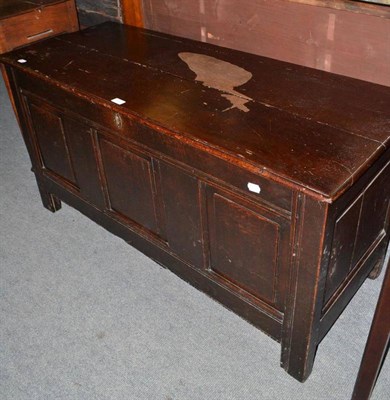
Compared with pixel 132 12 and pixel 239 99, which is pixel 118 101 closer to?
pixel 239 99

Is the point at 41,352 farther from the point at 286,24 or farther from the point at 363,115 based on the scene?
the point at 286,24

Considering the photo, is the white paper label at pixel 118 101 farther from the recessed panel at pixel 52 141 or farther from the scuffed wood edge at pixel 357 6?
the scuffed wood edge at pixel 357 6

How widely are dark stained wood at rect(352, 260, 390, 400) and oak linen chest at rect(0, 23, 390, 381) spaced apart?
0.16 meters

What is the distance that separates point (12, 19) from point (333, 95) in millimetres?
1527

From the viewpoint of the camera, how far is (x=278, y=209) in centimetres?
130

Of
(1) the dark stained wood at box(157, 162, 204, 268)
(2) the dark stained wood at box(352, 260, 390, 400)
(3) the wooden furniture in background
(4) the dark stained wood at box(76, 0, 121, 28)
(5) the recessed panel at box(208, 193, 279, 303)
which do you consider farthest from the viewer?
(4) the dark stained wood at box(76, 0, 121, 28)

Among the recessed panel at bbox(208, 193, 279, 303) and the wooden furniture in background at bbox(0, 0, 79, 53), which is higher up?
the wooden furniture in background at bbox(0, 0, 79, 53)

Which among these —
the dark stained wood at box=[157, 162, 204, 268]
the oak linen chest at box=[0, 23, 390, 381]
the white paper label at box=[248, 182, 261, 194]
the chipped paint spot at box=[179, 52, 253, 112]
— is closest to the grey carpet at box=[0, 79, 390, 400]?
the oak linen chest at box=[0, 23, 390, 381]

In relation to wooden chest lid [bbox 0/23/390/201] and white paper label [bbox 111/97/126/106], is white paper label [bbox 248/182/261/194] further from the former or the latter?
white paper label [bbox 111/97/126/106]

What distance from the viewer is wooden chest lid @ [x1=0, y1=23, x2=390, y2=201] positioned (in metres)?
1.27

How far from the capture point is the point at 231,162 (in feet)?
4.30

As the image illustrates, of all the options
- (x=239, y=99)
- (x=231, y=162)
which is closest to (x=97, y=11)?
(x=239, y=99)

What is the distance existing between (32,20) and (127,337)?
153cm

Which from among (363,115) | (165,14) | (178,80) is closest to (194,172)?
(178,80)
